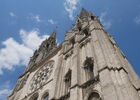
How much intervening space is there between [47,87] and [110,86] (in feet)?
27.8

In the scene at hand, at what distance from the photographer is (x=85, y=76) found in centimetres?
1588

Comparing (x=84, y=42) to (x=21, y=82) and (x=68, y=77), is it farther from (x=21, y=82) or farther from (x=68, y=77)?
(x=21, y=82)

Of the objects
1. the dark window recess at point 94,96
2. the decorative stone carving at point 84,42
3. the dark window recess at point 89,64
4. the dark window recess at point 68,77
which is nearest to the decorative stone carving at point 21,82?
the dark window recess at point 68,77

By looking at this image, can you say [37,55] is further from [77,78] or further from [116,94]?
[116,94]

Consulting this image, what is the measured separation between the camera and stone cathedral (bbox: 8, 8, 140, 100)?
12195mm

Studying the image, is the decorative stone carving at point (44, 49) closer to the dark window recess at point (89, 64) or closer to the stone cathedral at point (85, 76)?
the stone cathedral at point (85, 76)

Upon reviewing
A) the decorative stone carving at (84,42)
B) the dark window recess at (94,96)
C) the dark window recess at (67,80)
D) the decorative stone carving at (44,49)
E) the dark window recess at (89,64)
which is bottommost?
the dark window recess at (94,96)

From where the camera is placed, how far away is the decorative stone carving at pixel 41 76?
2120cm

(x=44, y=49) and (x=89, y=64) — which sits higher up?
(x=44, y=49)

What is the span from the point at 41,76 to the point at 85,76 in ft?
26.7

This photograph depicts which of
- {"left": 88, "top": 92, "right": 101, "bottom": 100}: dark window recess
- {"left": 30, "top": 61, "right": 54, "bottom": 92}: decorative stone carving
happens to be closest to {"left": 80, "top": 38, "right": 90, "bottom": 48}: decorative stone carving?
{"left": 30, "top": 61, "right": 54, "bottom": 92}: decorative stone carving

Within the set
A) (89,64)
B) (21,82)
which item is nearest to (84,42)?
(89,64)

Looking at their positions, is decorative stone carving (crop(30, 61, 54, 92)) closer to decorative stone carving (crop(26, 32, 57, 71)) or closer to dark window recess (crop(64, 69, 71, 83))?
dark window recess (crop(64, 69, 71, 83))

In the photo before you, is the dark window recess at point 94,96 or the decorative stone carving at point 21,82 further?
the decorative stone carving at point 21,82
